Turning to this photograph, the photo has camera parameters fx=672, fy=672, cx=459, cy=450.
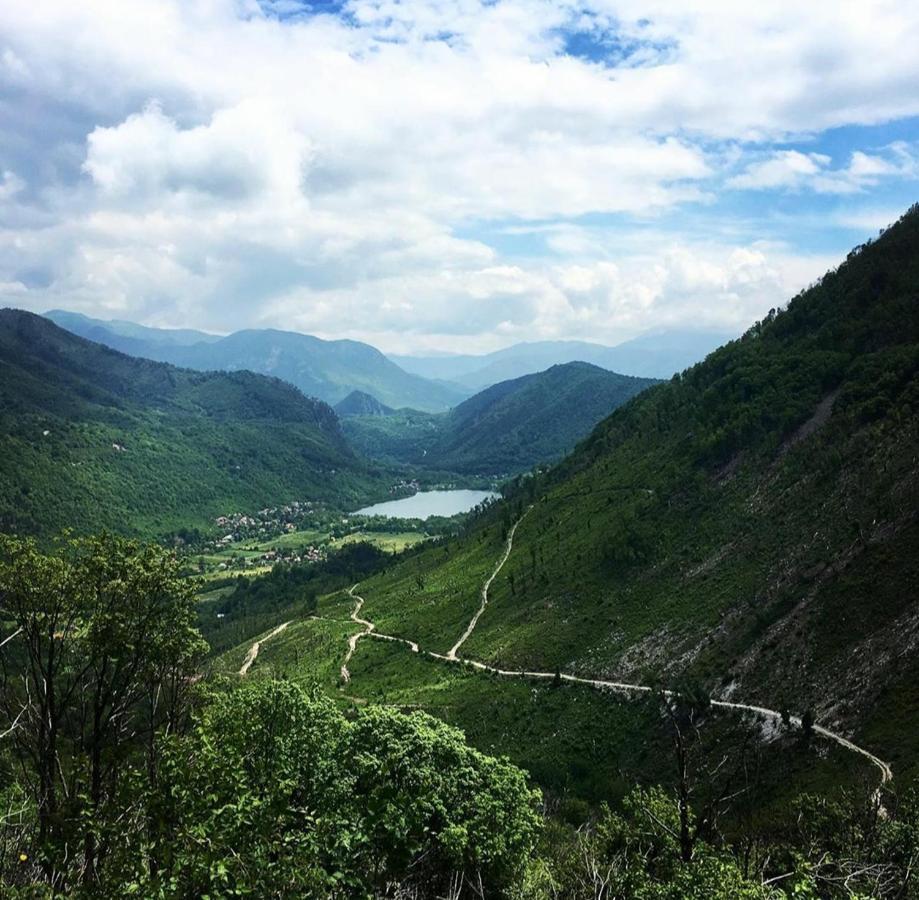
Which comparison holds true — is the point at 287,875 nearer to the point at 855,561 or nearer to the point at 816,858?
the point at 816,858

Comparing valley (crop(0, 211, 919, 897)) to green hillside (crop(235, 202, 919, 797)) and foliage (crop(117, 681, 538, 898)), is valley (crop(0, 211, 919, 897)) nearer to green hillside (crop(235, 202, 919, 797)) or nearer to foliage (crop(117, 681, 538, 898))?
green hillside (crop(235, 202, 919, 797))

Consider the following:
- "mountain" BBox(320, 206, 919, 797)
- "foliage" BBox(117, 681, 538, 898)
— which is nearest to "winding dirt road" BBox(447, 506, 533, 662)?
"mountain" BBox(320, 206, 919, 797)

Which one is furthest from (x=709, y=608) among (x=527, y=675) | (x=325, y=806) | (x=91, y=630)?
(x=91, y=630)

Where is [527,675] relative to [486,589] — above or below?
below

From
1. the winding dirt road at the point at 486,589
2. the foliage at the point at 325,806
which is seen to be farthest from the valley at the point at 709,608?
the foliage at the point at 325,806

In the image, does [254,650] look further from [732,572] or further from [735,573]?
[735,573]

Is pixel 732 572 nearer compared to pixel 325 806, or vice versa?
pixel 325 806
